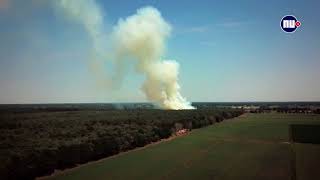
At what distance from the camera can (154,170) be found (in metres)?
34.3

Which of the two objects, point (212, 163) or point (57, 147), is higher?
point (57, 147)

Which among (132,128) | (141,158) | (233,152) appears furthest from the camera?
(132,128)

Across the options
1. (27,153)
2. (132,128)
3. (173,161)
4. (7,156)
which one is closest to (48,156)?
(27,153)

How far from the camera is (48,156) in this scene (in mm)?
34750

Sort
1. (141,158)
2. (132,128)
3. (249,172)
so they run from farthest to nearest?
(132,128) → (141,158) → (249,172)

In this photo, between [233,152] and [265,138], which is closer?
[233,152]

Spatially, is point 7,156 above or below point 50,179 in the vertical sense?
above

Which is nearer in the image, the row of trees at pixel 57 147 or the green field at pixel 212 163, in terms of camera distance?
the row of trees at pixel 57 147

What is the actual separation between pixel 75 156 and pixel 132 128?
69.3ft

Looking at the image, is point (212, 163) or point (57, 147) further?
point (212, 163)

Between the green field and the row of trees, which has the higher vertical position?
the row of trees

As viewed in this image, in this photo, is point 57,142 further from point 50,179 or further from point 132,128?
point 132,128

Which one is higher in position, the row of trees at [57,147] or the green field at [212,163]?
the row of trees at [57,147]

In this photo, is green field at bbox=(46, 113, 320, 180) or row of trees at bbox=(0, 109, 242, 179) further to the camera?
green field at bbox=(46, 113, 320, 180)
